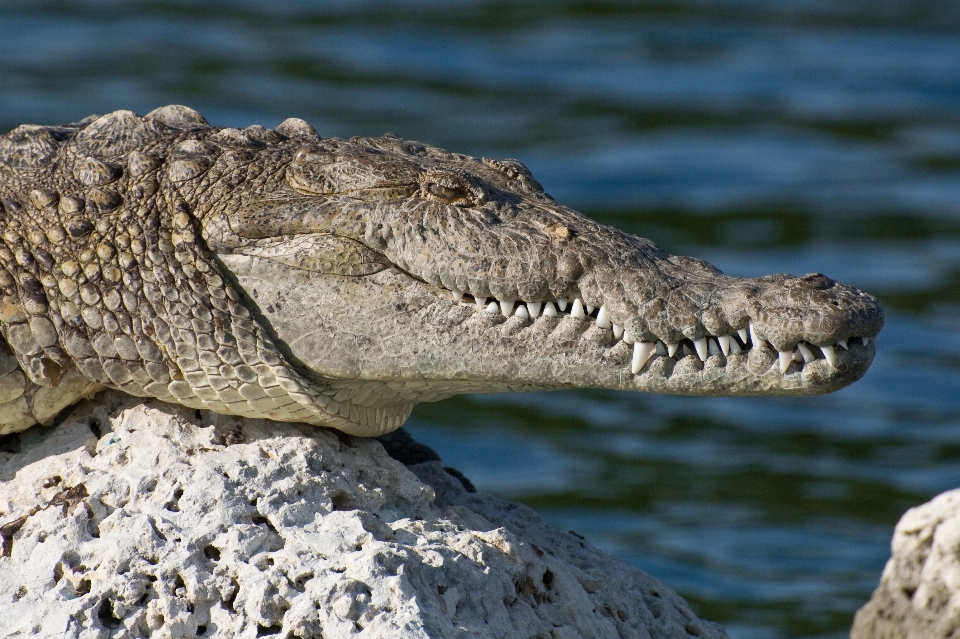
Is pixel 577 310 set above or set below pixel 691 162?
below

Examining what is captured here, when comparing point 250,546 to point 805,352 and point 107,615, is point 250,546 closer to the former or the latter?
point 107,615

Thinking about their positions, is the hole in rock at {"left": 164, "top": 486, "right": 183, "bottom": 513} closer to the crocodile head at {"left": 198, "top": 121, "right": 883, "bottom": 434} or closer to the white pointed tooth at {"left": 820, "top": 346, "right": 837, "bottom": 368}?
the crocodile head at {"left": 198, "top": 121, "right": 883, "bottom": 434}

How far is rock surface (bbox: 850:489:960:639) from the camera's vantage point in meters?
3.94

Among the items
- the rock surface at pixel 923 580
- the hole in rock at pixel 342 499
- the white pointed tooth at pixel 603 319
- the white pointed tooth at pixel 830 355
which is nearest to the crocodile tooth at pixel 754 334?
the white pointed tooth at pixel 830 355

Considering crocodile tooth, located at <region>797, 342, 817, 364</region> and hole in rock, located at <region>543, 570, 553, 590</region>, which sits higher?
crocodile tooth, located at <region>797, 342, 817, 364</region>

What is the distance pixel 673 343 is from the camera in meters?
2.89

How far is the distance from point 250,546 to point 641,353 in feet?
3.06

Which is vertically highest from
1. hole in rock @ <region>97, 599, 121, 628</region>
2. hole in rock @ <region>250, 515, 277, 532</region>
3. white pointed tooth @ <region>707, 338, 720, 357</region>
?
white pointed tooth @ <region>707, 338, 720, 357</region>

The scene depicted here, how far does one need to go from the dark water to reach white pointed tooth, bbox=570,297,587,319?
10.9ft

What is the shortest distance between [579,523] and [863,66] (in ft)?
28.5

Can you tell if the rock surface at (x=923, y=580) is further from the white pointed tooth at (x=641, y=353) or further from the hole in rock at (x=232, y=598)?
the hole in rock at (x=232, y=598)

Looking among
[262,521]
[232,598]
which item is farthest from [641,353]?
[232,598]

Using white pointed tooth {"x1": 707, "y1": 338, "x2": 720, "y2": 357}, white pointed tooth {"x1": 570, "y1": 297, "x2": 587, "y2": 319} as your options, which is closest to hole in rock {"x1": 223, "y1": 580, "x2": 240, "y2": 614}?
white pointed tooth {"x1": 570, "y1": 297, "x2": 587, "y2": 319}

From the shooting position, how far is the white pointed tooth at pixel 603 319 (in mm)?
2917
